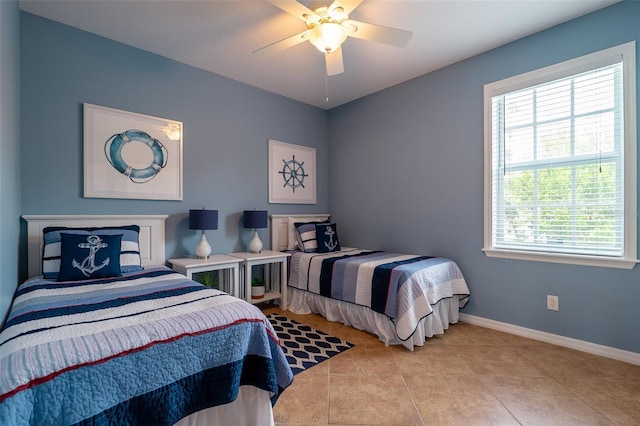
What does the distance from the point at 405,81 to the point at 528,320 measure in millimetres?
2812

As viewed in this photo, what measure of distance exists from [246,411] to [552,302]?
2569 mm

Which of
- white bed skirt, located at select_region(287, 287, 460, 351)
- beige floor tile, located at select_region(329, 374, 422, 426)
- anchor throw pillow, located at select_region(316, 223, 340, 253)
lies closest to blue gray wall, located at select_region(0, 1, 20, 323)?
beige floor tile, located at select_region(329, 374, 422, 426)

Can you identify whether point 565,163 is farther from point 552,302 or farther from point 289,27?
point 289,27

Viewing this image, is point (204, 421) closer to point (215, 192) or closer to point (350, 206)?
point (215, 192)

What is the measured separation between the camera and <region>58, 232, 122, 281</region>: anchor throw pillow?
81.0 inches

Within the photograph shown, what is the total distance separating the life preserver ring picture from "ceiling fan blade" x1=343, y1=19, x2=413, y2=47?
82.5 inches

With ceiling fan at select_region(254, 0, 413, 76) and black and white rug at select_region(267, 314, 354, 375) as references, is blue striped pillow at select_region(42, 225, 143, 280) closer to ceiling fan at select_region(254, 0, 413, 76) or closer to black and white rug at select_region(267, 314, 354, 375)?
black and white rug at select_region(267, 314, 354, 375)

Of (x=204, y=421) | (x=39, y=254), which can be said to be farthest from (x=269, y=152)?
(x=204, y=421)

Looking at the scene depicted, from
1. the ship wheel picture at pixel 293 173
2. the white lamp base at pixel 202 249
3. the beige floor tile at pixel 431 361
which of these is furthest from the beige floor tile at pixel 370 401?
the ship wheel picture at pixel 293 173

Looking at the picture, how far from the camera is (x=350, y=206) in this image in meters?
4.24

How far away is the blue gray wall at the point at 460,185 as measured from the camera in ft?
7.48

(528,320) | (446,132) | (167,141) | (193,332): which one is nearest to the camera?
(193,332)

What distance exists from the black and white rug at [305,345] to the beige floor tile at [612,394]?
4.93 feet

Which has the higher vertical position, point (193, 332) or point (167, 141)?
point (167, 141)
